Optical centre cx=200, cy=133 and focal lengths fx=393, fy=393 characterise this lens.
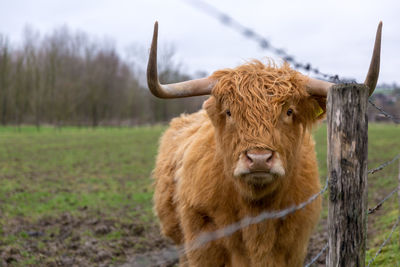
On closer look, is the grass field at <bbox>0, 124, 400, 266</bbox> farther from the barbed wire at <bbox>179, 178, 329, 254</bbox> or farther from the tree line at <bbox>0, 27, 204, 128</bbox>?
the tree line at <bbox>0, 27, 204, 128</bbox>

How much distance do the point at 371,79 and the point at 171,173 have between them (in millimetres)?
2647

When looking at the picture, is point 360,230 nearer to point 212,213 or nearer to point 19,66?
point 212,213

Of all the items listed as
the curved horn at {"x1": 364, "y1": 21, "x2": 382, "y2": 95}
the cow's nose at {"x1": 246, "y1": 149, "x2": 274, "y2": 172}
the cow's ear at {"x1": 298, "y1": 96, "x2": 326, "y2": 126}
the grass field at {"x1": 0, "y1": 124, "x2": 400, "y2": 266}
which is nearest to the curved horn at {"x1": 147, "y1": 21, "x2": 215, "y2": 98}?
the cow's ear at {"x1": 298, "y1": 96, "x2": 326, "y2": 126}

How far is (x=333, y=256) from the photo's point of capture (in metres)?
1.96

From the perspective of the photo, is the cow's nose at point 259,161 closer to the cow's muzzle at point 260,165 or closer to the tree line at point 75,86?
the cow's muzzle at point 260,165

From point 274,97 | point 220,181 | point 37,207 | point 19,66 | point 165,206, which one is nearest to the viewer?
point 274,97

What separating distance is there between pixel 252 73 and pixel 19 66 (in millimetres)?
39973

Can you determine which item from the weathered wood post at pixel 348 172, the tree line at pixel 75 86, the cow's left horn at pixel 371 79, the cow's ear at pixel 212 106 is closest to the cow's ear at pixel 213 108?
the cow's ear at pixel 212 106

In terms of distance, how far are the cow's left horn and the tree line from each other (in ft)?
102

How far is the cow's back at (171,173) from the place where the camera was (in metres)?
4.46

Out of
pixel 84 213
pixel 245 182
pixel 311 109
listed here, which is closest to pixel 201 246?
pixel 245 182

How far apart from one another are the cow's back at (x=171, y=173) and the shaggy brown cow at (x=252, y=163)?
0.56 meters

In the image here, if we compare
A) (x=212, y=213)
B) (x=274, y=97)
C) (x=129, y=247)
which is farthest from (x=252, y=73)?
(x=129, y=247)

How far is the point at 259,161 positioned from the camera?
261 cm
